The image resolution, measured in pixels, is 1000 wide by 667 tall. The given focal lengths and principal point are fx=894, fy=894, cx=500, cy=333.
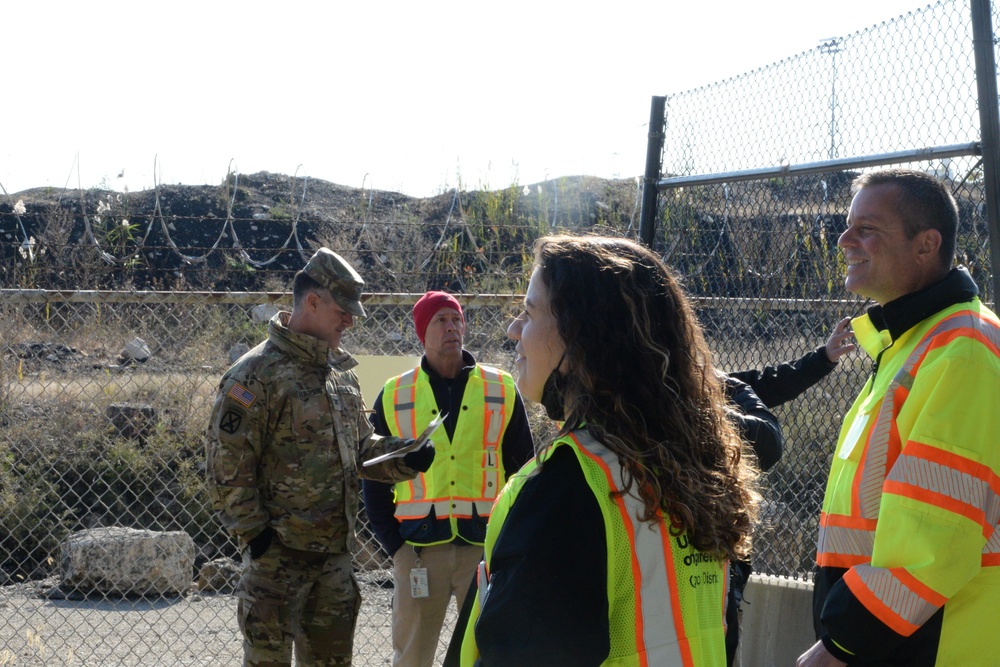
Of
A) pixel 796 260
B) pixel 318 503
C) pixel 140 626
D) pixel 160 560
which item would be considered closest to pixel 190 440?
pixel 160 560

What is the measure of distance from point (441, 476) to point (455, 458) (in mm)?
115

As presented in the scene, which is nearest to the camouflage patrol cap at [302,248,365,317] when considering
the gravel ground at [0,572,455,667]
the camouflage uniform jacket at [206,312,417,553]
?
the camouflage uniform jacket at [206,312,417,553]

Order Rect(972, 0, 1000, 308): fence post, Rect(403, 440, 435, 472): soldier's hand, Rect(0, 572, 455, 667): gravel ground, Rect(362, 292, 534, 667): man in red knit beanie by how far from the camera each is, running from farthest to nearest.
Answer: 1. Rect(0, 572, 455, 667): gravel ground
2. Rect(362, 292, 534, 667): man in red knit beanie
3. Rect(403, 440, 435, 472): soldier's hand
4. Rect(972, 0, 1000, 308): fence post

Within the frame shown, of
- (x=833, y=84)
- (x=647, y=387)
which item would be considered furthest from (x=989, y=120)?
(x=647, y=387)

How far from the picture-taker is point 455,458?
4543 millimetres

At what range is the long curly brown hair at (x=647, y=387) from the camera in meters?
1.71

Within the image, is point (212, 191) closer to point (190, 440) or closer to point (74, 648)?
point (190, 440)

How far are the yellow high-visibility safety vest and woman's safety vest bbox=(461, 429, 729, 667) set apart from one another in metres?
0.70

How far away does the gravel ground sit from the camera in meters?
5.46

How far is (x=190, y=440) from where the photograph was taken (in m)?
7.48

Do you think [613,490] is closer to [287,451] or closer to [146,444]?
[287,451]

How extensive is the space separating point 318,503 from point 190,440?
13.1 feet

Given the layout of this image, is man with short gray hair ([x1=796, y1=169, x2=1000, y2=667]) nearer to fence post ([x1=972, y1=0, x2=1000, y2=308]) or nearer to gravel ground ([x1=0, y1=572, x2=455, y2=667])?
fence post ([x1=972, y1=0, x2=1000, y2=308])

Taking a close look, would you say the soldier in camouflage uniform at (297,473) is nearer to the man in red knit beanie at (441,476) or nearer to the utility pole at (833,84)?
the man in red knit beanie at (441,476)
